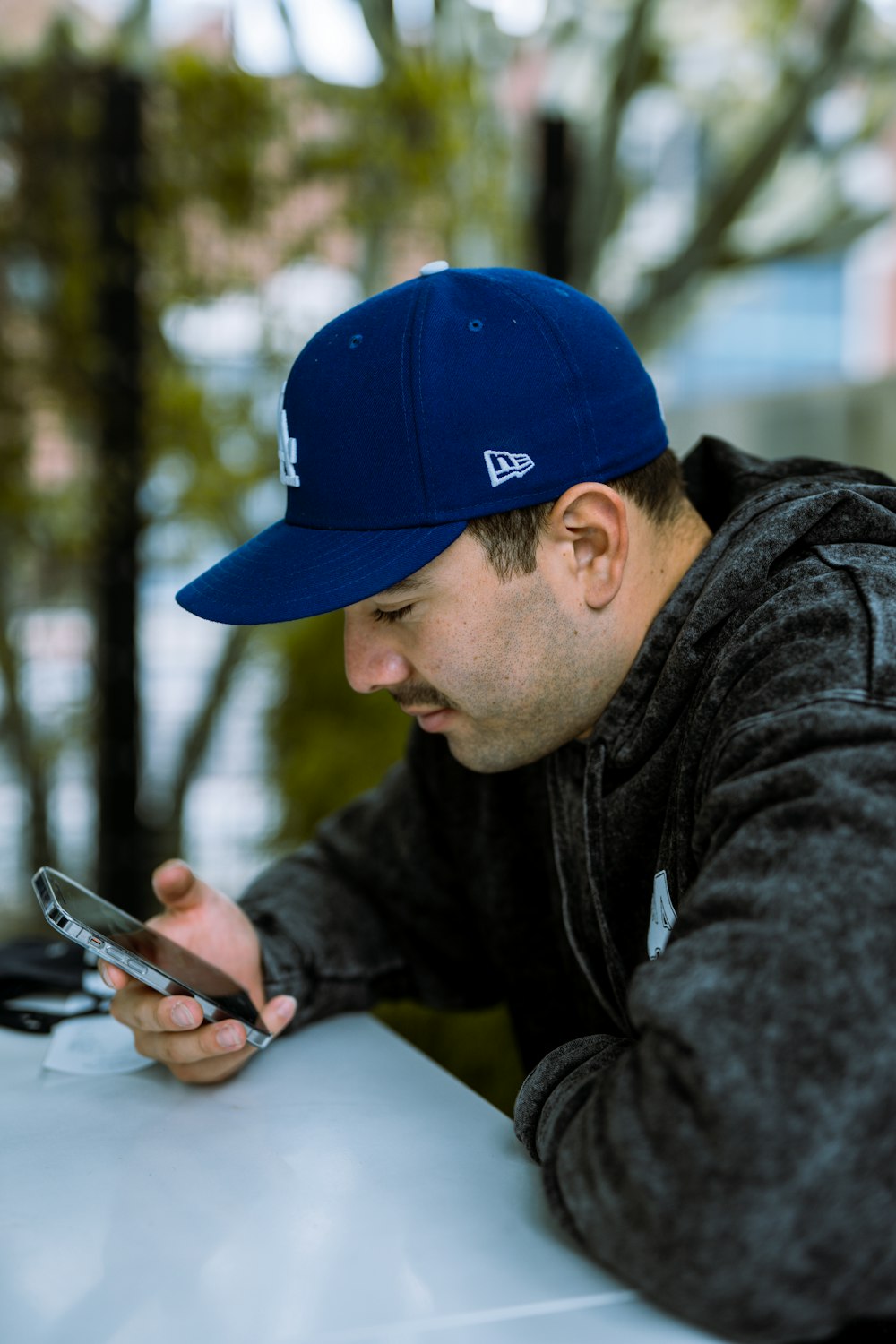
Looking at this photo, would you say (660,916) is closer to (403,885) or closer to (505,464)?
(505,464)

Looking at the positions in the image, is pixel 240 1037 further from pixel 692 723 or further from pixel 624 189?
pixel 624 189

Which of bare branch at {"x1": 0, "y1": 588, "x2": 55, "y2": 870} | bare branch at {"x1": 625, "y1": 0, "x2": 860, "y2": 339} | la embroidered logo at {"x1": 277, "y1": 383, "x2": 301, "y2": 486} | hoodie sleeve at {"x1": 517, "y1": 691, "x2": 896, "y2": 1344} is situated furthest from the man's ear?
bare branch at {"x1": 625, "y1": 0, "x2": 860, "y2": 339}

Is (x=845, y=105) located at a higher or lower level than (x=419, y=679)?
higher

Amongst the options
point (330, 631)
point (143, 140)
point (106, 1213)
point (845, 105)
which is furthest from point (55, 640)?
point (845, 105)

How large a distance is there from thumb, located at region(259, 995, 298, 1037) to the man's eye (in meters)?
0.40

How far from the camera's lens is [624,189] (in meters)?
3.84

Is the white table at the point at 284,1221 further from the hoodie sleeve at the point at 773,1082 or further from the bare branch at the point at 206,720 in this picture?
the bare branch at the point at 206,720

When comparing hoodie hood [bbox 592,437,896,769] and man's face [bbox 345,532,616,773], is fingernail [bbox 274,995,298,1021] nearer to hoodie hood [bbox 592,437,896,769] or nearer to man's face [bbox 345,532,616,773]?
man's face [bbox 345,532,616,773]

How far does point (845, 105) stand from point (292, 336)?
1.94 meters

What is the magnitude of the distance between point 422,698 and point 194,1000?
33 centimetres

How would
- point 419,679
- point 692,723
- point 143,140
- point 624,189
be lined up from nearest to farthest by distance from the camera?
1. point 692,723
2. point 419,679
3. point 143,140
4. point 624,189

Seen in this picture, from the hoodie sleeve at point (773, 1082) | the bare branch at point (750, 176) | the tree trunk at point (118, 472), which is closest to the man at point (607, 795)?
the hoodie sleeve at point (773, 1082)

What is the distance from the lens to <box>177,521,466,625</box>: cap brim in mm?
1023

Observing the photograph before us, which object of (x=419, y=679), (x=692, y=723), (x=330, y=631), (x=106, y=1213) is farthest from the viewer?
(x=330, y=631)
